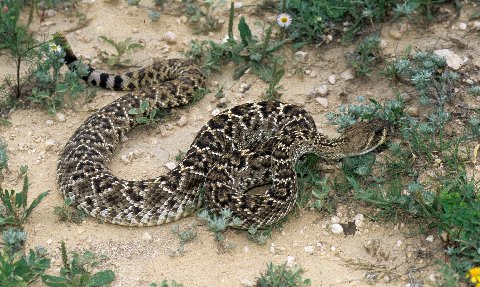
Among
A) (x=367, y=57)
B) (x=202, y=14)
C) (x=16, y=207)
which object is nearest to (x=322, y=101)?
(x=367, y=57)

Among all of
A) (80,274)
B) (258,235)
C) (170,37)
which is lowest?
(258,235)

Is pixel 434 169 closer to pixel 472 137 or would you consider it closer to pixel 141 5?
pixel 472 137

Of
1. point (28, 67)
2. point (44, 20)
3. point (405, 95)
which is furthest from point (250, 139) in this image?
point (44, 20)

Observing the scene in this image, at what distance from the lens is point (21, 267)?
6.82 meters

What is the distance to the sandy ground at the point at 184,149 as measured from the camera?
6.99m

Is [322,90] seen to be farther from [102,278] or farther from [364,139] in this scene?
[102,278]

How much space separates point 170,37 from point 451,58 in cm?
393

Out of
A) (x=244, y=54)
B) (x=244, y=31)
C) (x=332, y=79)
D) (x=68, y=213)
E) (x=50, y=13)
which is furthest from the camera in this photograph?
(x=50, y=13)

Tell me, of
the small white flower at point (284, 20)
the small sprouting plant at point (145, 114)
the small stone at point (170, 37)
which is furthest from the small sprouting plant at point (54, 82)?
the small white flower at point (284, 20)

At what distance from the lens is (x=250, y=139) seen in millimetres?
8711

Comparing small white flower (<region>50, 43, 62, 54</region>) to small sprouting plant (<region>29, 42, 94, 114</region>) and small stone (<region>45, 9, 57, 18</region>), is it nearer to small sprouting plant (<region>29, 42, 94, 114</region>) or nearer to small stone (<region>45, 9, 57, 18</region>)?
small sprouting plant (<region>29, 42, 94, 114</region>)

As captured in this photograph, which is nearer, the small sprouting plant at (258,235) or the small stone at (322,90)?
the small sprouting plant at (258,235)

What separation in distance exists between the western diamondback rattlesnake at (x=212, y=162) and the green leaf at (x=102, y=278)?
2.69 feet

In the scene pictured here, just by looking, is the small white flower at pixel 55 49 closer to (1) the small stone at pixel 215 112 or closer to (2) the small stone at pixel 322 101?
(1) the small stone at pixel 215 112
